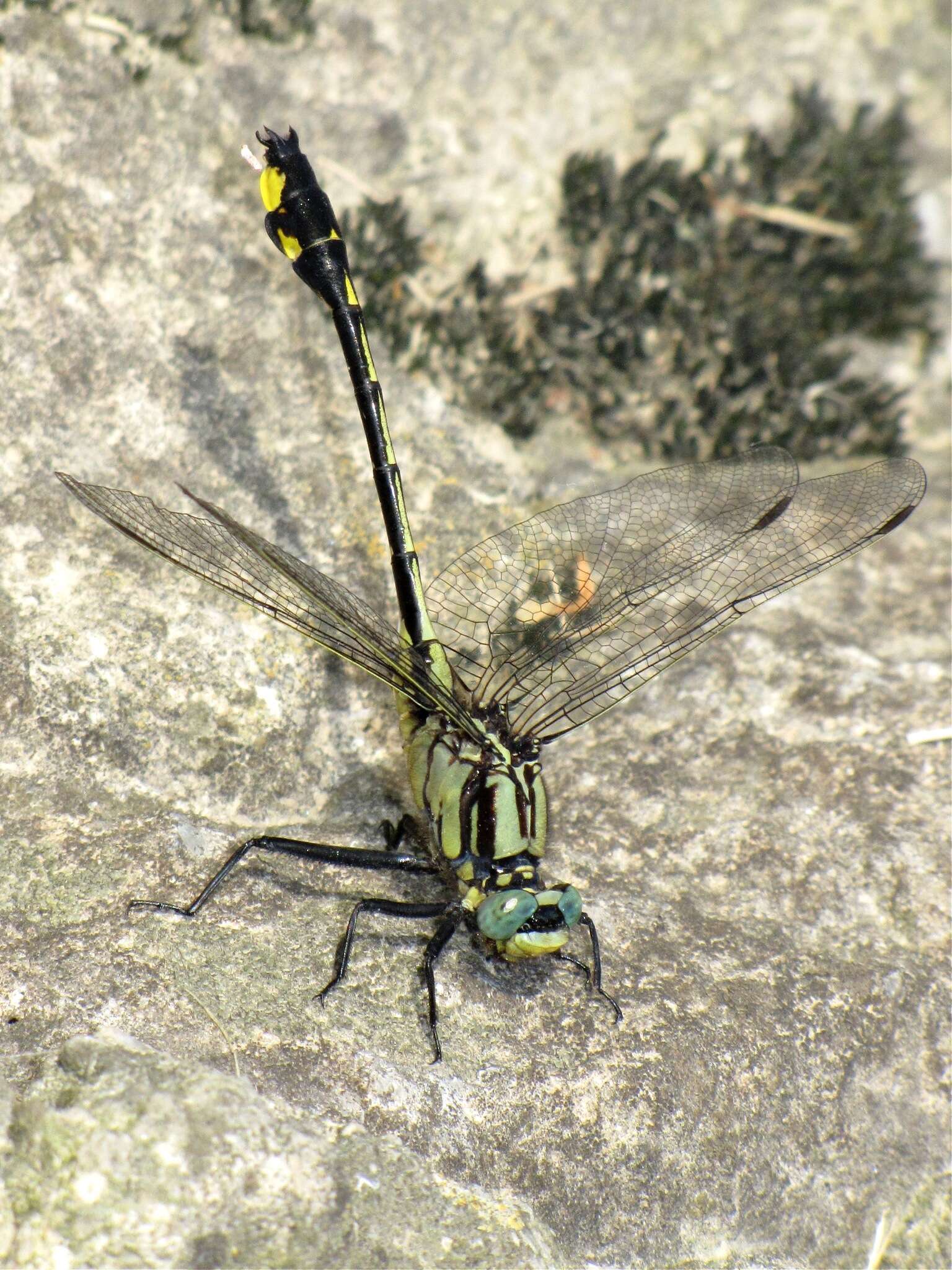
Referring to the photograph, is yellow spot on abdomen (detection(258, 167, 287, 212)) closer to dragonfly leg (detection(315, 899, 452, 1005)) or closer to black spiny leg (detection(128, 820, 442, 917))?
black spiny leg (detection(128, 820, 442, 917))

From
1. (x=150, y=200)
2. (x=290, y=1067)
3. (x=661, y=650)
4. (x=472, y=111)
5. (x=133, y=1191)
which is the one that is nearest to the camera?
(x=133, y=1191)

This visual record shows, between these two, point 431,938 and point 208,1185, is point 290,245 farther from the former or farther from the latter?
point 208,1185

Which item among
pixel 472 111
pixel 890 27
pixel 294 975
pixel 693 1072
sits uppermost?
pixel 890 27

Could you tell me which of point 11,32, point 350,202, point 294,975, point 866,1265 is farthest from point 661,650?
point 11,32

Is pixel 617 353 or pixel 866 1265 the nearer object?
pixel 866 1265

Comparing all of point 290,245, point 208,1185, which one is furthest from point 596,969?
point 290,245

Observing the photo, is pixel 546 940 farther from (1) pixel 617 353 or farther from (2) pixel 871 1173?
(1) pixel 617 353
